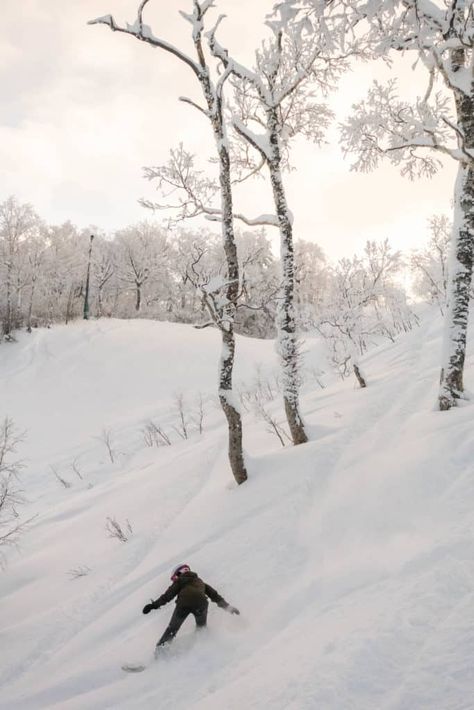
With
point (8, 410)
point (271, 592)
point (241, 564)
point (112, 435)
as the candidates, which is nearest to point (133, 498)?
point (241, 564)

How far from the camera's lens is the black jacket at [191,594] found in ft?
15.6

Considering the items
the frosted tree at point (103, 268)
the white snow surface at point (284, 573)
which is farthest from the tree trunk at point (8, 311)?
the white snow surface at point (284, 573)

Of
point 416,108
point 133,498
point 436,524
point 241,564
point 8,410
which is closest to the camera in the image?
point 436,524

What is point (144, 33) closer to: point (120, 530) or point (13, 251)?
point (120, 530)

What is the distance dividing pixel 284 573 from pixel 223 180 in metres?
6.24

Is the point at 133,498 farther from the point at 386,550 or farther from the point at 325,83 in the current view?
the point at 325,83

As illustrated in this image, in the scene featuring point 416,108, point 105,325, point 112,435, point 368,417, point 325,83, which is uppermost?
point 325,83

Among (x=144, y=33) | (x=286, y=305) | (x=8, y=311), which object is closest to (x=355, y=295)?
(x=286, y=305)

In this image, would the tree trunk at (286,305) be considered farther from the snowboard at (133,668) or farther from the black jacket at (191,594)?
the snowboard at (133,668)

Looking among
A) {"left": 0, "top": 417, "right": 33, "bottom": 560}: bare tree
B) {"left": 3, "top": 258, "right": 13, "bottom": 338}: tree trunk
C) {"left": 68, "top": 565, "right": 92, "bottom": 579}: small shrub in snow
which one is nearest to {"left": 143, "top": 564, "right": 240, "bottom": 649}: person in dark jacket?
{"left": 68, "top": 565, "right": 92, "bottom": 579}: small shrub in snow

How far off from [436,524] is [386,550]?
58cm

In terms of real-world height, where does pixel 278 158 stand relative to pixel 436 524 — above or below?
above

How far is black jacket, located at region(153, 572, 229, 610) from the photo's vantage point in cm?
476

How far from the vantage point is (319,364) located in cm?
2273
